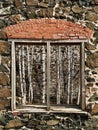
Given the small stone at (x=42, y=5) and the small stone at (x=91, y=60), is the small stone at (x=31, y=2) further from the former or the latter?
the small stone at (x=91, y=60)

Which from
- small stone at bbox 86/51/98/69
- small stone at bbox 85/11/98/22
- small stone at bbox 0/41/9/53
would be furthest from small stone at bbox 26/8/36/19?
small stone at bbox 86/51/98/69

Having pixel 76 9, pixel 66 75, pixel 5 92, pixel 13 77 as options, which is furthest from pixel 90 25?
pixel 5 92

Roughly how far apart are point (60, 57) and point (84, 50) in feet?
2.21

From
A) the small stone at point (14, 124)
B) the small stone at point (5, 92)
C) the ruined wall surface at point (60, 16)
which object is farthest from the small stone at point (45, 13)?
the small stone at point (14, 124)

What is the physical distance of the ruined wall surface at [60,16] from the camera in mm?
7129

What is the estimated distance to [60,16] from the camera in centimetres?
714

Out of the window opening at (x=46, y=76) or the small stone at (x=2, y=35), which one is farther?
the window opening at (x=46, y=76)

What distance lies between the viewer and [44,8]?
282 inches

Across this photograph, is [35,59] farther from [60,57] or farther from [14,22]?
[14,22]

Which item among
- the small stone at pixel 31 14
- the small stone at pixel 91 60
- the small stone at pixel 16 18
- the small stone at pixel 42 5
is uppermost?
the small stone at pixel 42 5

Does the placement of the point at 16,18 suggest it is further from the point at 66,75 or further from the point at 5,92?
the point at 66,75

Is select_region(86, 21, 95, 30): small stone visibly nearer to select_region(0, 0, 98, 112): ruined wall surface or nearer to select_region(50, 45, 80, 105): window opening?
select_region(0, 0, 98, 112): ruined wall surface

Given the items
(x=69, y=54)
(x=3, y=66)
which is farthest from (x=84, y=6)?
(x=3, y=66)

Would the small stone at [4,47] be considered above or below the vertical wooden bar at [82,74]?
above
